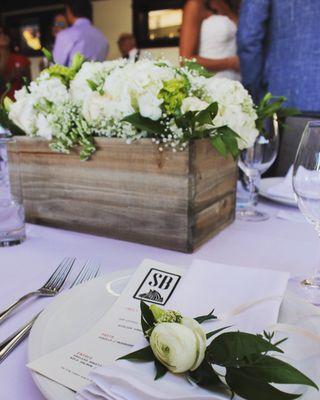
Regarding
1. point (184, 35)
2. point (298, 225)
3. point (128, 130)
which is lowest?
point (298, 225)

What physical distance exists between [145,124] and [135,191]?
13 cm

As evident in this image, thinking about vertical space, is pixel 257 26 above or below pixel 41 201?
above

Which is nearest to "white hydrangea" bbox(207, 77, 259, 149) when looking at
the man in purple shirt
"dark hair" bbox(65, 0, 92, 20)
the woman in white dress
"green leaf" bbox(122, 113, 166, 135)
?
"green leaf" bbox(122, 113, 166, 135)

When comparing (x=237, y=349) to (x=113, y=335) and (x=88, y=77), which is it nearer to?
(x=113, y=335)

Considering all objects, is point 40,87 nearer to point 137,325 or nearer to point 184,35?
point 137,325

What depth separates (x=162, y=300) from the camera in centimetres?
51

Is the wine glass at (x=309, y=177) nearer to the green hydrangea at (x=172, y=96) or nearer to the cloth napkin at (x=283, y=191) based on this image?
the green hydrangea at (x=172, y=96)

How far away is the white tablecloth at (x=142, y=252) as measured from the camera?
654 mm

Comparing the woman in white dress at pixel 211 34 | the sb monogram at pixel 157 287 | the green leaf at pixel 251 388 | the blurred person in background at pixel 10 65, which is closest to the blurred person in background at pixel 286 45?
the woman in white dress at pixel 211 34

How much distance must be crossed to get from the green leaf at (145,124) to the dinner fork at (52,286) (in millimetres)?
248

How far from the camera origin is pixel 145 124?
706 mm

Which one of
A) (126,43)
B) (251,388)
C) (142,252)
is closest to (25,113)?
(142,252)

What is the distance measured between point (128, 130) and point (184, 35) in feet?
5.71

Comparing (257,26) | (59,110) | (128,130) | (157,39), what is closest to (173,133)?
(128,130)
